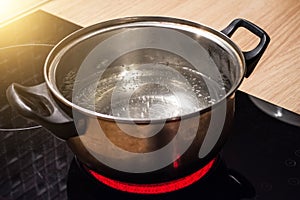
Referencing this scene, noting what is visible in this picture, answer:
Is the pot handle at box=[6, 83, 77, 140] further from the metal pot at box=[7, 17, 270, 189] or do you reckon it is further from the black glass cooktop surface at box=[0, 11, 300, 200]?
the black glass cooktop surface at box=[0, 11, 300, 200]

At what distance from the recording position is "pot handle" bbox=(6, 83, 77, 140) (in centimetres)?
66

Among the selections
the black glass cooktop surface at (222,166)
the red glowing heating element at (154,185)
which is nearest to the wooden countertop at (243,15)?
the black glass cooktop surface at (222,166)

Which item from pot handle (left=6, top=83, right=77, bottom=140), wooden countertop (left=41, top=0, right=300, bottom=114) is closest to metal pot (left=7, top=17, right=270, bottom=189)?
pot handle (left=6, top=83, right=77, bottom=140)

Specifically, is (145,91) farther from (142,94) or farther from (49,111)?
(49,111)

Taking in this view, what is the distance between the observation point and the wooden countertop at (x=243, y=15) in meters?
0.97

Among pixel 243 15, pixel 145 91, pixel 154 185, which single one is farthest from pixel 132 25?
pixel 243 15

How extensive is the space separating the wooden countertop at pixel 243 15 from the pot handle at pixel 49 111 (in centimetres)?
38

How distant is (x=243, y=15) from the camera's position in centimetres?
111

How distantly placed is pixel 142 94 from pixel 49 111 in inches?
7.7

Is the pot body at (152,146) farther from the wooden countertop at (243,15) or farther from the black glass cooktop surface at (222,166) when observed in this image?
the wooden countertop at (243,15)

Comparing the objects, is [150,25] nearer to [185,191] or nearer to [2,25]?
[185,191]

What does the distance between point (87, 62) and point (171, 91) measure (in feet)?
0.45

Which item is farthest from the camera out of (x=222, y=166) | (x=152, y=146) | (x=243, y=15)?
(x=243, y=15)

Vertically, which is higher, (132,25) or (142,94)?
(132,25)
